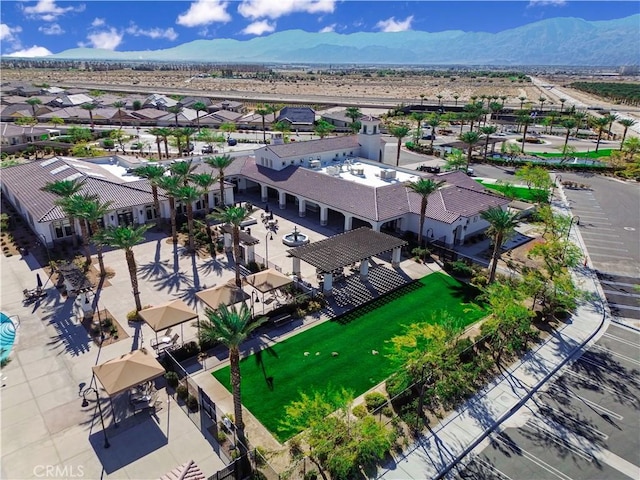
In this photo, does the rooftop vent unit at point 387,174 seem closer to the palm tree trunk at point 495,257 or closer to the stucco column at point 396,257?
the stucco column at point 396,257

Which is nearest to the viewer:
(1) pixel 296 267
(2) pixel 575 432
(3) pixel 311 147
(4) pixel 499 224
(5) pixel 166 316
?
(2) pixel 575 432

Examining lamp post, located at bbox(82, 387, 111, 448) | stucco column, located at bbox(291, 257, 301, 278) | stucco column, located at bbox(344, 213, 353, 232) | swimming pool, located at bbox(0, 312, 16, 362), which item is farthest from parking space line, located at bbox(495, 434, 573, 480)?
swimming pool, located at bbox(0, 312, 16, 362)

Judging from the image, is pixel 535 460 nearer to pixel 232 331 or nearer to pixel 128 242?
pixel 232 331

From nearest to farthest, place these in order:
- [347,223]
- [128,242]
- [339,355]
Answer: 1. [339,355]
2. [128,242]
3. [347,223]

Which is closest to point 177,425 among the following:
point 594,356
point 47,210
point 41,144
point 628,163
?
point 594,356

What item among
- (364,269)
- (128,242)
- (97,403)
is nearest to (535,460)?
(364,269)

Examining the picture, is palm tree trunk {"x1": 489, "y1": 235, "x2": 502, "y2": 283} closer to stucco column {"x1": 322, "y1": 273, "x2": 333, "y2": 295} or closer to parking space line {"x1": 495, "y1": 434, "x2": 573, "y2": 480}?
stucco column {"x1": 322, "y1": 273, "x2": 333, "y2": 295}
